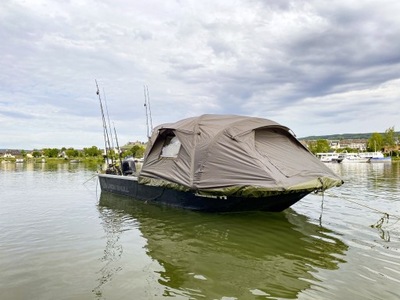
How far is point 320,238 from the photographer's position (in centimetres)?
775

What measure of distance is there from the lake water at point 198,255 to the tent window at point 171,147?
1894 mm

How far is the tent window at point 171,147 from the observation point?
11.0 meters

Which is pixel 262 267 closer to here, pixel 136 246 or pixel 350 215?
pixel 136 246

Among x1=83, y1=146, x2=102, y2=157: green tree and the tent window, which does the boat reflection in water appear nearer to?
the tent window

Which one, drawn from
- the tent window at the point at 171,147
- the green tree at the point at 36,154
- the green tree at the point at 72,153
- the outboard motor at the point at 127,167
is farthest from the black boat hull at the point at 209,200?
the green tree at the point at 36,154

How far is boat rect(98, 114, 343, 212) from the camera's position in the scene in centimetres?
868

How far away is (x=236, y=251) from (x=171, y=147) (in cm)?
534

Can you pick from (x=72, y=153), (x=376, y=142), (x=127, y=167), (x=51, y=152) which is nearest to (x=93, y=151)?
(x=72, y=153)

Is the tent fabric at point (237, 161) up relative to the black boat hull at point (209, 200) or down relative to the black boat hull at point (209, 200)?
up

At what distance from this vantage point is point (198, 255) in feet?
21.3

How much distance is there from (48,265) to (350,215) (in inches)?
344

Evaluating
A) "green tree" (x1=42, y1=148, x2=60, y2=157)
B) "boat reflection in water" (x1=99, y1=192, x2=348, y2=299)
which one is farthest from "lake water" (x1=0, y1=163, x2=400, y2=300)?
"green tree" (x1=42, y1=148, x2=60, y2=157)

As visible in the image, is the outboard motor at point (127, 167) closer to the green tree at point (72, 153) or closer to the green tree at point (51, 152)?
the green tree at point (72, 153)

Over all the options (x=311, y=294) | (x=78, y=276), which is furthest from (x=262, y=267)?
(x=78, y=276)
